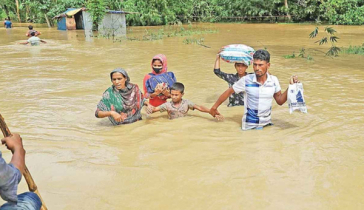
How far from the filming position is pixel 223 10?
35.7m

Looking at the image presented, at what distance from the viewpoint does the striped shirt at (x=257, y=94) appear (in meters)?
4.12

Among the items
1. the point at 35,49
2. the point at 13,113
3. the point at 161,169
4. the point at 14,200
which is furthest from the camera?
the point at 35,49

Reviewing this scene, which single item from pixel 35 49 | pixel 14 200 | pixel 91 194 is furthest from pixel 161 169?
pixel 35 49

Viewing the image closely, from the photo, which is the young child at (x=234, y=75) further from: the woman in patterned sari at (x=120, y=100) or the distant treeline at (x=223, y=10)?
the distant treeline at (x=223, y=10)

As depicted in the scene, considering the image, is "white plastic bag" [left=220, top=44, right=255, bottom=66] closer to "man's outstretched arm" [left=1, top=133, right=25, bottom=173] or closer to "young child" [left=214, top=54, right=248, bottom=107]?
"young child" [left=214, top=54, right=248, bottom=107]

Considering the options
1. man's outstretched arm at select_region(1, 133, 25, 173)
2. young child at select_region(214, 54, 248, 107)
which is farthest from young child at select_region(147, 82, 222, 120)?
man's outstretched arm at select_region(1, 133, 25, 173)

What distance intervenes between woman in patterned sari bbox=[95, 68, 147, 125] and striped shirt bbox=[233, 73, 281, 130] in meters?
1.45

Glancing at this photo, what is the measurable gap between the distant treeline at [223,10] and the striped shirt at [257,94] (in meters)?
23.0

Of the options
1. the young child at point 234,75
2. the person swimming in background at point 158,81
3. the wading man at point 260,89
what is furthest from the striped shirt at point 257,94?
the person swimming in background at point 158,81

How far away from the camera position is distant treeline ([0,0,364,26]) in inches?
1032

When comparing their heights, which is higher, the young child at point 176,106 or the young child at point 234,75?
the young child at point 234,75

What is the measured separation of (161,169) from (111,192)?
0.63 metres

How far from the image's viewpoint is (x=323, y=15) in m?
28.2

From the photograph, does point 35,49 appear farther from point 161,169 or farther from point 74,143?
point 161,169
